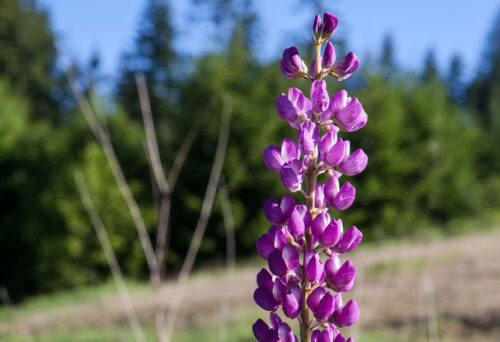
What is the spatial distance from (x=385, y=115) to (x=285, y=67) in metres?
22.6

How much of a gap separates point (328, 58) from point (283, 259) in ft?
1.13

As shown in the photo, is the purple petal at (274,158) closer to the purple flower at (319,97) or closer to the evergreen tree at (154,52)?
the purple flower at (319,97)

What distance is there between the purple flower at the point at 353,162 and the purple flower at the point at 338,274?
140 mm

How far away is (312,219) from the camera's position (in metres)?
0.77

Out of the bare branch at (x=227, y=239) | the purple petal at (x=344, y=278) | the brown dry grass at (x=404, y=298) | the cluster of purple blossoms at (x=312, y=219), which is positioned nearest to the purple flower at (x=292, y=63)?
the cluster of purple blossoms at (x=312, y=219)

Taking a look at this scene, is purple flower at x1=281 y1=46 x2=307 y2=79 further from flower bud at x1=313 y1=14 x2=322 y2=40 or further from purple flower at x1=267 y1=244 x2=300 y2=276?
purple flower at x1=267 y1=244 x2=300 y2=276

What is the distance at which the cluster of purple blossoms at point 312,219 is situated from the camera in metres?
0.76

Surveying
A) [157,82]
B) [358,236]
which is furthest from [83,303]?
[157,82]

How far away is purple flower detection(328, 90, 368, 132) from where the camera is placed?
81cm

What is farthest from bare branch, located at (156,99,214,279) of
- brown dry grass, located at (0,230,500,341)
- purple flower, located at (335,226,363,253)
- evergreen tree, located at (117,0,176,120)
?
evergreen tree, located at (117,0,176,120)

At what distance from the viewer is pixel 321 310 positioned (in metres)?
0.74

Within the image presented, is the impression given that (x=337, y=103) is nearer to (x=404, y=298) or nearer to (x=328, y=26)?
(x=328, y=26)

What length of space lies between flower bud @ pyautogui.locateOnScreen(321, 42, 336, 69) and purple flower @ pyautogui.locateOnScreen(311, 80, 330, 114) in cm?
4

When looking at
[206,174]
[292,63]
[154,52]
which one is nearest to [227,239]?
[292,63]
